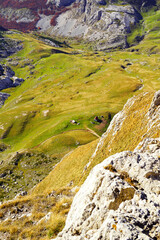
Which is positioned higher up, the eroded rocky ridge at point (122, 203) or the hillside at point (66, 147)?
the eroded rocky ridge at point (122, 203)

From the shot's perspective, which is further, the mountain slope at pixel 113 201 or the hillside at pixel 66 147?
the hillside at pixel 66 147

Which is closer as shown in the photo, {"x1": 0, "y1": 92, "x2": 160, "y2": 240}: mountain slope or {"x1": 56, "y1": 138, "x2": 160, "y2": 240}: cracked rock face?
{"x1": 56, "y1": 138, "x2": 160, "y2": 240}: cracked rock face

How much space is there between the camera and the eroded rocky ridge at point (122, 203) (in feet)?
26.6

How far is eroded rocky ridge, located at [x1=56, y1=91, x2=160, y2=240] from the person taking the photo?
8102mm

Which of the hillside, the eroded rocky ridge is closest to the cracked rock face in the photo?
the eroded rocky ridge

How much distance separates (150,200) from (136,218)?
5.14 ft

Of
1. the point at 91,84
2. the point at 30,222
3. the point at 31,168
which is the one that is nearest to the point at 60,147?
the point at 31,168

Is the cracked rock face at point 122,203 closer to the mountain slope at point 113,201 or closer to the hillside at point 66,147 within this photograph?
the mountain slope at point 113,201

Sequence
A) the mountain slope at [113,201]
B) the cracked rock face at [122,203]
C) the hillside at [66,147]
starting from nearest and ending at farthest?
the cracked rock face at [122,203]
the mountain slope at [113,201]
the hillside at [66,147]

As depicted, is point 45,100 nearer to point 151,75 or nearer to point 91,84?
point 91,84

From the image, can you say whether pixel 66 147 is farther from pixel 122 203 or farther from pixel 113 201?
pixel 122 203

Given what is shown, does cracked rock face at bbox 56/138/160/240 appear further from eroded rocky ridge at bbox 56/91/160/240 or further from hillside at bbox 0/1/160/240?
hillside at bbox 0/1/160/240

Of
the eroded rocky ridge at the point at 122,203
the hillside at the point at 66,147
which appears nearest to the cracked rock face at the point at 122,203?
the eroded rocky ridge at the point at 122,203

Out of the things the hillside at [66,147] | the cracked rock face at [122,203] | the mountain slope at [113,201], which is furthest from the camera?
the hillside at [66,147]
